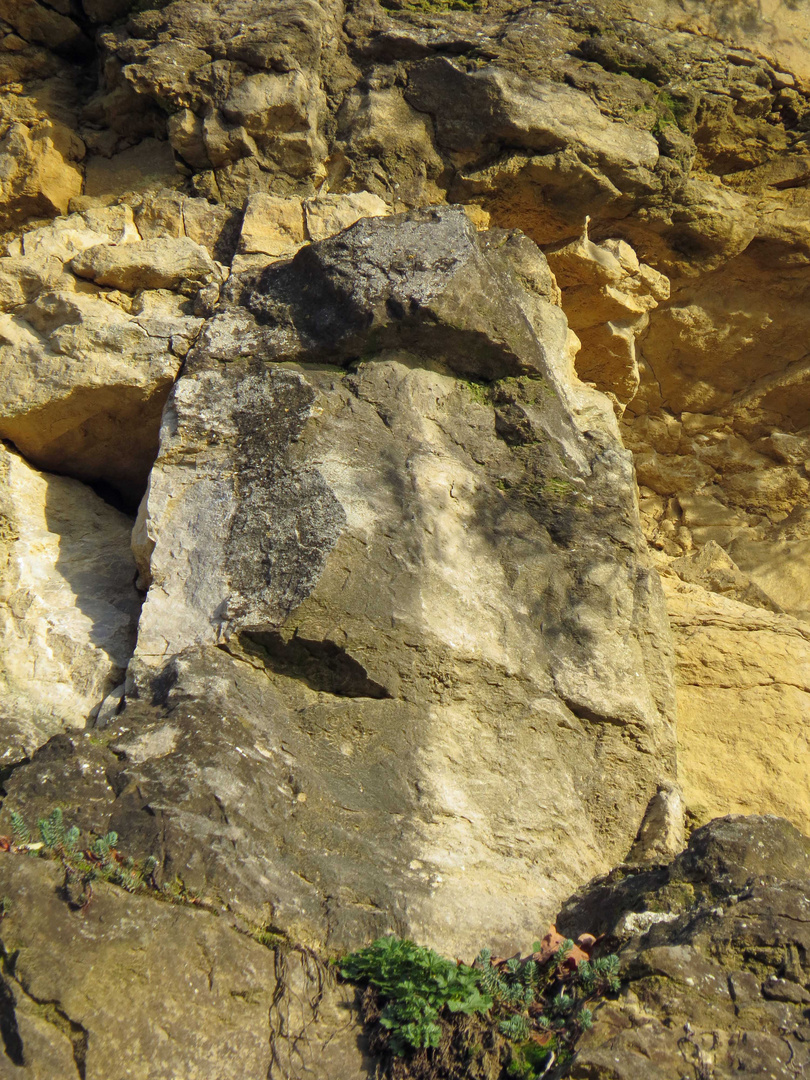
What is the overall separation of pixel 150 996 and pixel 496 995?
3.13 feet

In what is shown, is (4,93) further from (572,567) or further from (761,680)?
(761,680)

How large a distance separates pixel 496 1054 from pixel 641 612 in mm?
1998

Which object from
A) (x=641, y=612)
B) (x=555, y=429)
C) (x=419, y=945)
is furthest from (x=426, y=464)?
(x=419, y=945)

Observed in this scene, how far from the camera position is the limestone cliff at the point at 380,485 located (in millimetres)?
3039

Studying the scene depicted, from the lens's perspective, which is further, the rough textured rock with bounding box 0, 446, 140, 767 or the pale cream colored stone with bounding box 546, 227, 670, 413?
the pale cream colored stone with bounding box 546, 227, 670, 413

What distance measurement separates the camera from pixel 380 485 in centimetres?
404

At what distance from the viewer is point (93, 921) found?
271 centimetres

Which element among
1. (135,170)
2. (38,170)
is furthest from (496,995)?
(38,170)

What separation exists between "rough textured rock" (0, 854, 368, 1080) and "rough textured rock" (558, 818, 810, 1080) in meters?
0.74

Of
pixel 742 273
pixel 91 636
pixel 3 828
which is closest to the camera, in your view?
pixel 3 828

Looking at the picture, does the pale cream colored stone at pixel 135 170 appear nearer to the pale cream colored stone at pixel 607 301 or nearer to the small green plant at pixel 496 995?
the pale cream colored stone at pixel 607 301

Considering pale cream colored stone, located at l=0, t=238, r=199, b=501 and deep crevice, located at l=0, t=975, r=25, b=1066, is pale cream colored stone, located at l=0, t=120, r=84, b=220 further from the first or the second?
deep crevice, located at l=0, t=975, r=25, b=1066

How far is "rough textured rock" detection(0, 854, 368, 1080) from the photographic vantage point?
253 cm

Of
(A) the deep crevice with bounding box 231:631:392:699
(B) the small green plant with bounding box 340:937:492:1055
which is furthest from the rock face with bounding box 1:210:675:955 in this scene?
(B) the small green plant with bounding box 340:937:492:1055
